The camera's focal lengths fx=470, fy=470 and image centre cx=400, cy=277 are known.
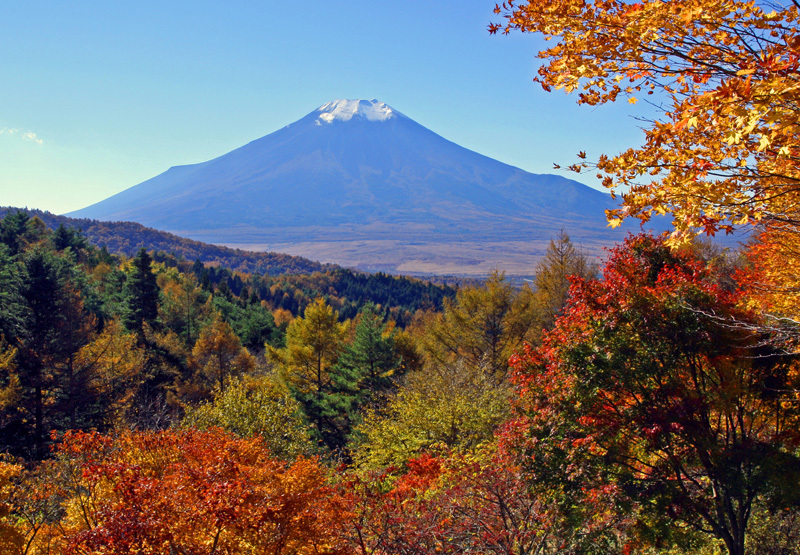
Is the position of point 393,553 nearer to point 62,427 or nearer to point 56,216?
point 62,427

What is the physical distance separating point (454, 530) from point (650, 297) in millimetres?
4621

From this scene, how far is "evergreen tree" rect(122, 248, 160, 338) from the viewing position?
90.3 ft

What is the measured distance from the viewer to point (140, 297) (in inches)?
1098

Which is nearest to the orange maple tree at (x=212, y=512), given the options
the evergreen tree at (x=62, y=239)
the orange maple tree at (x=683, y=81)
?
the orange maple tree at (x=683, y=81)

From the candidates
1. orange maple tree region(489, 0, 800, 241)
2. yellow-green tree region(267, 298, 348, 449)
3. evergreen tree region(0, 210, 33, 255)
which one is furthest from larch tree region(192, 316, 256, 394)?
orange maple tree region(489, 0, 800, 241)

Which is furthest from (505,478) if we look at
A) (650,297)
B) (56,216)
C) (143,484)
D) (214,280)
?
(56,216)

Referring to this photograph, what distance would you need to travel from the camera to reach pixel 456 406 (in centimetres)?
1487

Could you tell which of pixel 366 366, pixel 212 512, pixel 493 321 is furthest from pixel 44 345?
pixel 493 321

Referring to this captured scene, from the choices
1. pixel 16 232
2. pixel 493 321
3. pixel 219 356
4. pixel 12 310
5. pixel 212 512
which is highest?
pixel 16 232

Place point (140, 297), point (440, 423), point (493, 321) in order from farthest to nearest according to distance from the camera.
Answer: point (140, 297), point (493, 321), point (440, 423)

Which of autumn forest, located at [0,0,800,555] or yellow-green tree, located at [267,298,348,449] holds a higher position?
autumn forest, located at [0,0,800,555]

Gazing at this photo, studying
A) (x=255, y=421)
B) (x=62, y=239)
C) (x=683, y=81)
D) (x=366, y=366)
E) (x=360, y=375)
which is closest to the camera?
(x=683, y=81)

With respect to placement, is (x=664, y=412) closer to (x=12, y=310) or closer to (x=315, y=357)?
(x=315, y=357)

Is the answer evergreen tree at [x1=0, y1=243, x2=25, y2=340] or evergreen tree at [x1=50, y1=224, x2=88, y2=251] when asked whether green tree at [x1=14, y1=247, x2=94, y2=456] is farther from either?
evergreen tree at [x1=50, y1=224, x2=88, y2=251]
